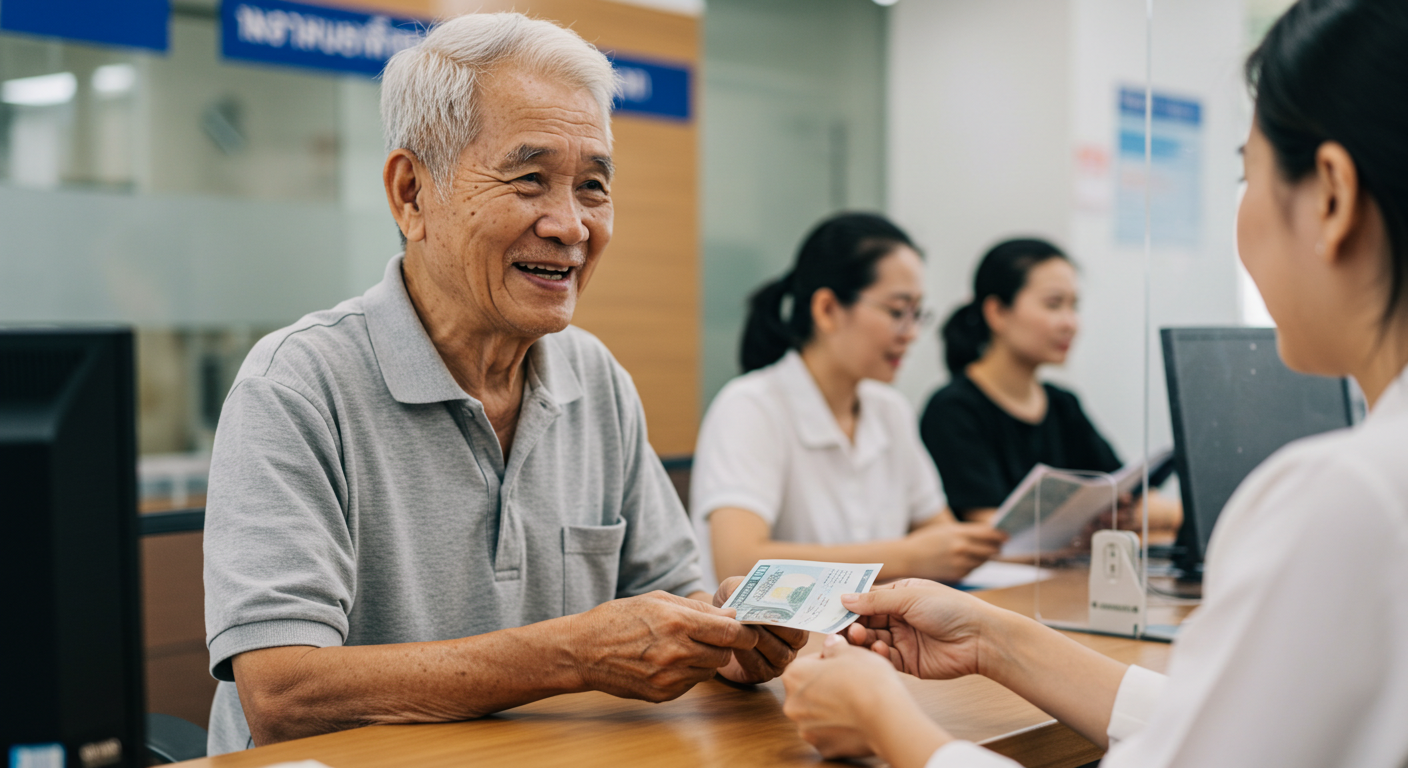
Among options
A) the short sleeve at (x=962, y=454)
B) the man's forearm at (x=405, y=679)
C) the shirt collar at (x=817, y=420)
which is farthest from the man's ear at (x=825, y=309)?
the man's forearm at (x=405, y=679)

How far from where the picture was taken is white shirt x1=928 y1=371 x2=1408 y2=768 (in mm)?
711

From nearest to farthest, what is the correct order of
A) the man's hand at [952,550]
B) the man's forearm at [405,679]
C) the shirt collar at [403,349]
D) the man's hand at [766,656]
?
the man's forearm at [405,679]
the man's hand at [766,656]
the shirt collar at [403,349]
the man's hand at [952,550]

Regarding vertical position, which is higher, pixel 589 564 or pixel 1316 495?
pixel 1316 495

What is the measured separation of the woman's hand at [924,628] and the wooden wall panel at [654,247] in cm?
297

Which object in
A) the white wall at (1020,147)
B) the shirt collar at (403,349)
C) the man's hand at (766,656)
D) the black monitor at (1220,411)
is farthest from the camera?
the white wall at (1020,147)

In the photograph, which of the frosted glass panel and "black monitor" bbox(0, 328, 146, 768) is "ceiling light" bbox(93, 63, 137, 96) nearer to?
the frosted glass panel

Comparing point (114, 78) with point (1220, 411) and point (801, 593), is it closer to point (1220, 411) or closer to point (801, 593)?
point (801, 593)

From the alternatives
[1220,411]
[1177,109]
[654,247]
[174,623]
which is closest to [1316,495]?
[1220,411]

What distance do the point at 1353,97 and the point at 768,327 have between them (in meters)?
2.13

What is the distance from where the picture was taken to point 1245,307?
206 cm

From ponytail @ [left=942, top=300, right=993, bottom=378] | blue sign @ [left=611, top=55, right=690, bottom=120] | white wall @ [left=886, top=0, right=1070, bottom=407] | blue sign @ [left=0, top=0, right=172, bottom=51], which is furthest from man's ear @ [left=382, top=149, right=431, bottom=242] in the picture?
white wall @ [left=886, top=0, right=1070, bottom=407]

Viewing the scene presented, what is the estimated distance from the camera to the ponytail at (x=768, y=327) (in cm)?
291

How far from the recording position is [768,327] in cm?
291

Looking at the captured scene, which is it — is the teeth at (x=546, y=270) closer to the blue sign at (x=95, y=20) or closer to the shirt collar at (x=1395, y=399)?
the shirt collar at (x=1395, y=399)
